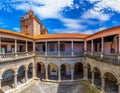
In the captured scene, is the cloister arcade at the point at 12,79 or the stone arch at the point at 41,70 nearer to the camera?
the cloister arcade at the point at 12,79

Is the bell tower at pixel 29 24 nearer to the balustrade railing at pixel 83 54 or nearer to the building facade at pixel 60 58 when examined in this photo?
the building facade at pixel 60 58

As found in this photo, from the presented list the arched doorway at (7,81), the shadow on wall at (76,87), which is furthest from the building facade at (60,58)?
the shadow on wall at (76,87)

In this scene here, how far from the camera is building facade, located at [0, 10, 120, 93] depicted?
1488 cm

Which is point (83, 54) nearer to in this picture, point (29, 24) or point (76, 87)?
point (76, 87)

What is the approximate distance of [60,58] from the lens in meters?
22.3

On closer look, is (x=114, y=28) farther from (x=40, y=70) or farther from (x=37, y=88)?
(x=40, y=70)

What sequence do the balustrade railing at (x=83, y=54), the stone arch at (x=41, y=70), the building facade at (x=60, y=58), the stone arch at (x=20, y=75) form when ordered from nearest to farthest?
the balustrade railing at (x=83, y=54) < the building facade at (x=60, y=58) < the stone arch at (x=20, y=75) < the stone arch at (x=41, y=70)

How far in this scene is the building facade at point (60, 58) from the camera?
1488 cm

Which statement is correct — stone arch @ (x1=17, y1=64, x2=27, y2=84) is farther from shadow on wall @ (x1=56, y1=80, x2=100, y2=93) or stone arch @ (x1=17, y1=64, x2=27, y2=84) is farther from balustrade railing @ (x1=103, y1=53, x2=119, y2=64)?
balustrade railing @ (x1=103, y1=53, x2=119, y2=64)

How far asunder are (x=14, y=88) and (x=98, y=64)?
1092 cm

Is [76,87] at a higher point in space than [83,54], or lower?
lower

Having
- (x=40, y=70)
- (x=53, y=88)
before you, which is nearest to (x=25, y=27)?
(x=40, y=70)

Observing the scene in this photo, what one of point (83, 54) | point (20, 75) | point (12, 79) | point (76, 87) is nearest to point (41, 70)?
point (20, 75)

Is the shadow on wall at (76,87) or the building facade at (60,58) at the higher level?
the building facade at (60,58)
